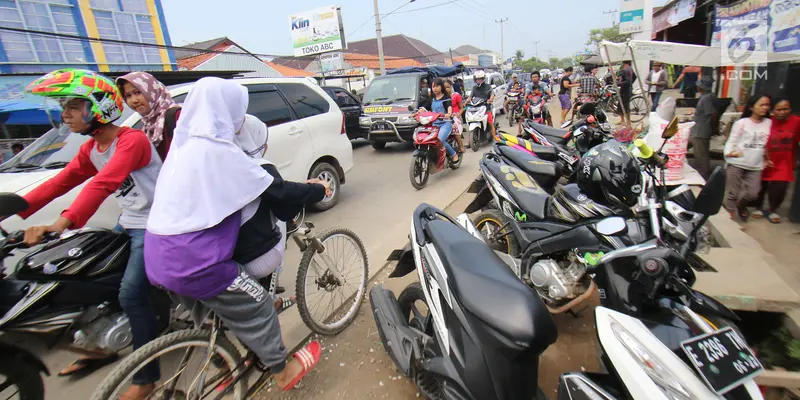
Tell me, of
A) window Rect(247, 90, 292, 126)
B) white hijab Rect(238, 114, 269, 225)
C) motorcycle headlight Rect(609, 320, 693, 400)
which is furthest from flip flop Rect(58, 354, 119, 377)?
motorcycle headlight Rect(609, 320, 693, 400)

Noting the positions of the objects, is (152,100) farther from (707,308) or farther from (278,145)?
(707,308)

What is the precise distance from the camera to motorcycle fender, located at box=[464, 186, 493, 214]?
3685mm

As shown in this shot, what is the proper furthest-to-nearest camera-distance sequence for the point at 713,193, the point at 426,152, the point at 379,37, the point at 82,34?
the point at 379,37 < the point at 82,34 < the point at 426,152 < the point at 713,193

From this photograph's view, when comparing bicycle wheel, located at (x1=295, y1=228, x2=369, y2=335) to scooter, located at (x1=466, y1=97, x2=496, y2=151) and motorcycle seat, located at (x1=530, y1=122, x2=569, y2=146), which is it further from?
scooter, located at (x1=466, y1=97, x2=496, y2=151)

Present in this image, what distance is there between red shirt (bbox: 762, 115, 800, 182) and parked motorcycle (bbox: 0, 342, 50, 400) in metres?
5.96

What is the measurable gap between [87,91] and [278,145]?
2.37 m

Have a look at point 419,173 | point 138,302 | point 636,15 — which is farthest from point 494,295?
point 636,15

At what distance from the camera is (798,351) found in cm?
204

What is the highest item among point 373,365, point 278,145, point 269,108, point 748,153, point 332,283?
point 269,108

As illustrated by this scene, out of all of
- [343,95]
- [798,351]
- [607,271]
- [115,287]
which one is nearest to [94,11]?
[343,95]

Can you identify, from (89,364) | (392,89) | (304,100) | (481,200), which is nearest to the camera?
(89,364)

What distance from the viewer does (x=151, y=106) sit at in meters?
2.72

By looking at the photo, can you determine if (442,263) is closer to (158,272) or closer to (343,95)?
(158,272)

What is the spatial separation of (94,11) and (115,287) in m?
15.9
